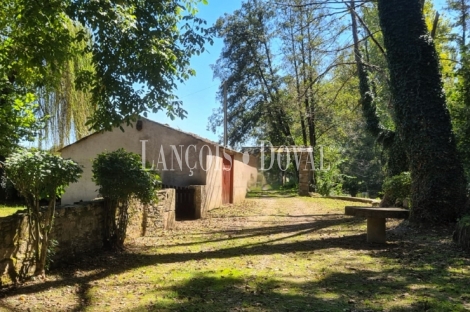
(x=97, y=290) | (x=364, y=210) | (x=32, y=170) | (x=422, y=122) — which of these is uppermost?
(x=422, y=122)

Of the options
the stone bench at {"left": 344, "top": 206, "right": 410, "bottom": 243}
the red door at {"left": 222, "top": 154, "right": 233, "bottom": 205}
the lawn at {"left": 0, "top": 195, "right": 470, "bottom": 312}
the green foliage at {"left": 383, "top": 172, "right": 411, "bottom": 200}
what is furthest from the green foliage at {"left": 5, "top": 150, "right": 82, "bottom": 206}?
the red door at {"left": 222, "top": 154, "right": 233, "bottom": 205}

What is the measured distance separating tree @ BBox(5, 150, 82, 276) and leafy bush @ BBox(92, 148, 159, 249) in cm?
173

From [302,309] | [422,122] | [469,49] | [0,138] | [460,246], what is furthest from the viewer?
[469,49]

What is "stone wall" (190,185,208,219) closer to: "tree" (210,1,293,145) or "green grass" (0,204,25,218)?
"green grass" (0,204,25,218)

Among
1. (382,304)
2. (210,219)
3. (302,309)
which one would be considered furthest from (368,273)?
(210,219)

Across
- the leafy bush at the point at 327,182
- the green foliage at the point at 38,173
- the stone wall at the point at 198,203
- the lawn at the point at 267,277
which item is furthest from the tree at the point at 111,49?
the leafy bush at the point at 327,182

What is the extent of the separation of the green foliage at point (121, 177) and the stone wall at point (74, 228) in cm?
36

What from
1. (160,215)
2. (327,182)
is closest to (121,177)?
(160,215)

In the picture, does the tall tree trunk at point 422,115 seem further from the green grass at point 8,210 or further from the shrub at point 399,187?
the green grass at point 8,210

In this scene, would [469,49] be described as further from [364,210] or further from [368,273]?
[368,273]

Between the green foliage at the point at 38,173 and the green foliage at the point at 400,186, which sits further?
the green foliage at the point at 400,186

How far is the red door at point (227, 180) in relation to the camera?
57.1 feet

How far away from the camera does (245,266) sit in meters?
5.88

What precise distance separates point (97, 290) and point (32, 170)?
1.77 meters
